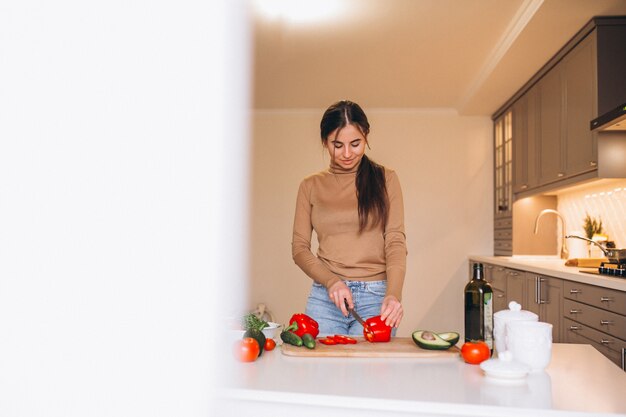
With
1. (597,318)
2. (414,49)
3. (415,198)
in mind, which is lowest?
(597,318)

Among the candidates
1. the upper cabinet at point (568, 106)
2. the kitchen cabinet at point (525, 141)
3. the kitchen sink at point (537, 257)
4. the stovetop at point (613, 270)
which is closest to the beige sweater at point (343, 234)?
the stovetop at point (613, 270)

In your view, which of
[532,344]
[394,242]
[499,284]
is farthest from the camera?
[499,284]

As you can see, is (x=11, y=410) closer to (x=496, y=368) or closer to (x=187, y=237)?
(x=187, y=237)

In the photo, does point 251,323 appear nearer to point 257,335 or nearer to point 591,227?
point 257,335

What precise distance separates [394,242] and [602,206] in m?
2.49

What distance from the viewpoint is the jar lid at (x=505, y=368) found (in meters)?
1.13

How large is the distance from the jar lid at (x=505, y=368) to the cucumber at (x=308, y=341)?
0.40 meters

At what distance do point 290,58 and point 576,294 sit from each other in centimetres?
238

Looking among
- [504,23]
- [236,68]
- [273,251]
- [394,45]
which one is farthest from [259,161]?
[504,23]

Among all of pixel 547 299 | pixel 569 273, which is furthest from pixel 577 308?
pixel 547 299

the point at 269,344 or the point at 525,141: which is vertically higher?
the point at 525,141

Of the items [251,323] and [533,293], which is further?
[533,293]

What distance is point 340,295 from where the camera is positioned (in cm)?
170

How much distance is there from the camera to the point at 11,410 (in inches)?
40.9
